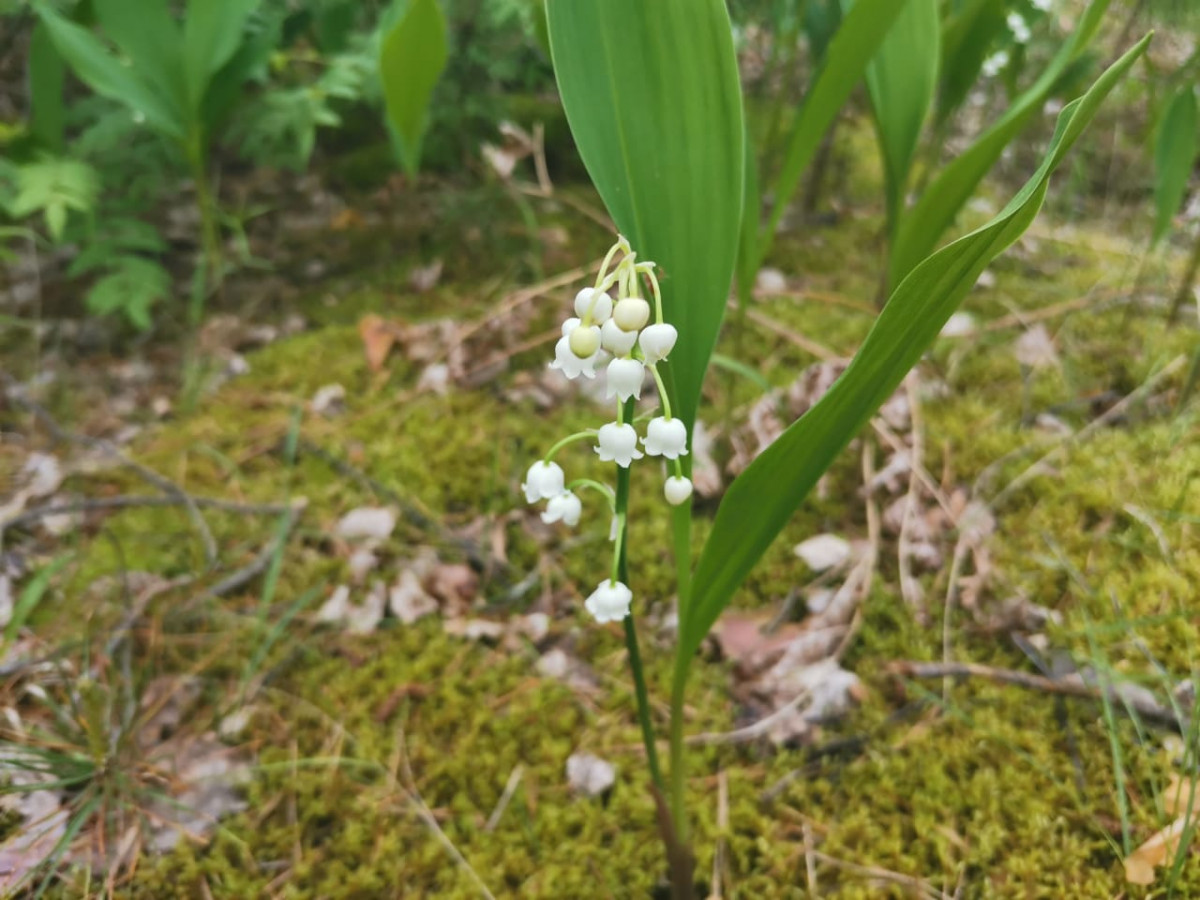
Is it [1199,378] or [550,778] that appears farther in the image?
[1199,378]

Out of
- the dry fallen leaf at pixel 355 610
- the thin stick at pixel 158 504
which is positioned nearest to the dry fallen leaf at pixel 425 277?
the thin stick at pixel 158 504

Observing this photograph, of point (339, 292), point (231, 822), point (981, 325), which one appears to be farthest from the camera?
point (339, 292)

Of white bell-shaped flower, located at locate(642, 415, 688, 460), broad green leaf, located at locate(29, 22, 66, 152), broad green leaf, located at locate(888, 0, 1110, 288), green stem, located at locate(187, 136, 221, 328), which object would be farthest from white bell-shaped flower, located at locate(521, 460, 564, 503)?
broad green leaf, located at locate(29, 22, 66, 152)

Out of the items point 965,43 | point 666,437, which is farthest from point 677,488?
point 965,43

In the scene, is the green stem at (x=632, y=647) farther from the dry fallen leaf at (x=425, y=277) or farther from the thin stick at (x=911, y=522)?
the dry fallen leaf at (x=425, y=277)

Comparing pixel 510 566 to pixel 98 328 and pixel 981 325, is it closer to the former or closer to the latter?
pixel 981 325

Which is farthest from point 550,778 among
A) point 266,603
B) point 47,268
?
point 47,268

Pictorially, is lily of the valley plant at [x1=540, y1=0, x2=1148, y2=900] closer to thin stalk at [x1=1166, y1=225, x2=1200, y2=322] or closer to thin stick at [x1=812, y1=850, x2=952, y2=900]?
thin stick at [x1=812, y1=850, x2=952, y2=900]
